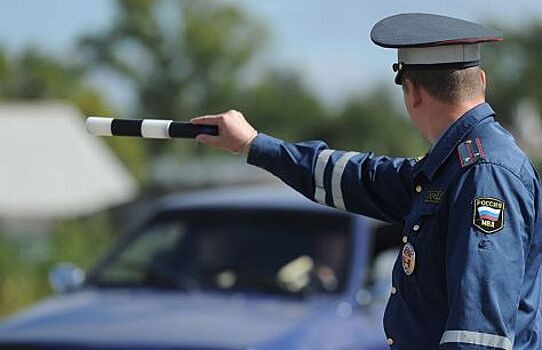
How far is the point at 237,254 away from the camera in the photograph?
6.71m

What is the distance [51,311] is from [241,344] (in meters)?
1.23

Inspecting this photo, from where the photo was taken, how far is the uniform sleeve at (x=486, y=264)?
2947mm

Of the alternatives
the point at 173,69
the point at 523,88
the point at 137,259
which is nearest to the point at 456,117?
the point at 137,259

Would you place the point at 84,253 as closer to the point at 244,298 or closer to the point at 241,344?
the point at 244,298

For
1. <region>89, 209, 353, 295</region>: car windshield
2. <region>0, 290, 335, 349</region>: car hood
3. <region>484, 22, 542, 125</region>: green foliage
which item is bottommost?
<region>484, 22, 542, 125</region>: green foliage

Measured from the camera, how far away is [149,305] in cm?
635

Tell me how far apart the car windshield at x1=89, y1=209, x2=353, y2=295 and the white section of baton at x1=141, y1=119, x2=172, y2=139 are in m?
2.94

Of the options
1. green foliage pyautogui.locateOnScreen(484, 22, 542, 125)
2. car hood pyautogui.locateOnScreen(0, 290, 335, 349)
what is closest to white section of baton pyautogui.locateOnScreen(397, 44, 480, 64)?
car hood pyautogui.locateOnScreen(0, 290, 335, 349)

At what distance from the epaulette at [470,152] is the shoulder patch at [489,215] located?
0.45 feet

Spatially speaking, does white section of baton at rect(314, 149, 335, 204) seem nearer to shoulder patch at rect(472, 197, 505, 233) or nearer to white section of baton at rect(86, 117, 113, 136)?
white section of baton at rect(86, 117, 113, 136)

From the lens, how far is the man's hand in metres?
3.59

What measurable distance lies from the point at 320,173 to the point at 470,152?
0.63 m

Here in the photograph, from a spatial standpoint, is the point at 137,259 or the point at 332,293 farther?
the point at 137,259

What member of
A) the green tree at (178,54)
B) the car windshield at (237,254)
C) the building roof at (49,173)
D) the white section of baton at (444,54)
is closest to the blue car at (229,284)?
the car windshield at (237,254)
